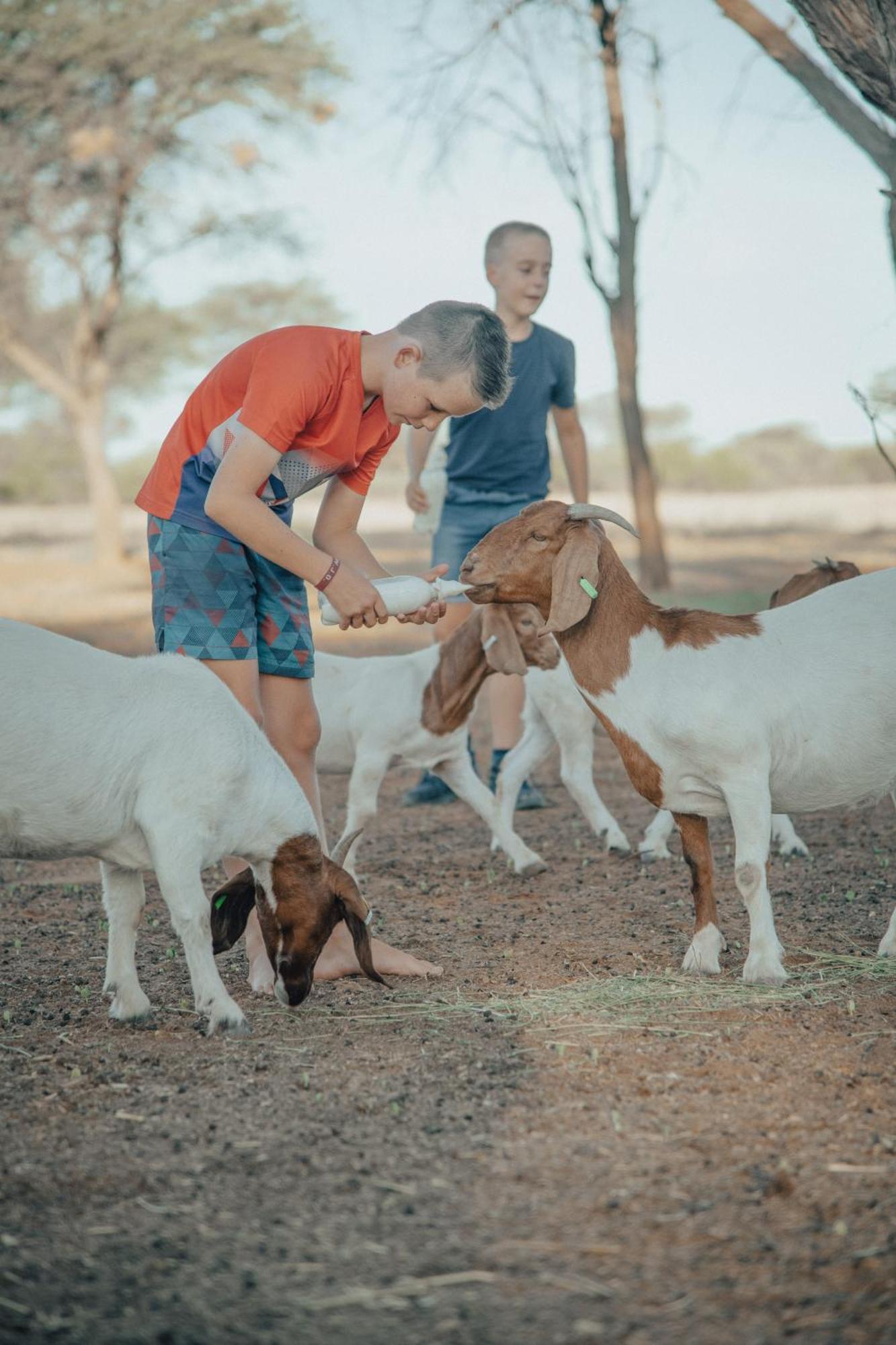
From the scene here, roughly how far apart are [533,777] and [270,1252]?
20.1 feet

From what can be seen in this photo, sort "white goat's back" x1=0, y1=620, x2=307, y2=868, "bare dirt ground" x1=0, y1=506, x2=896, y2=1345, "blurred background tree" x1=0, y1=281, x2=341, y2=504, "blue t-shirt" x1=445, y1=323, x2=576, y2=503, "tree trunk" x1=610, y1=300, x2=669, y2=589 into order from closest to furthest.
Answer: "bare dirt ground" x1=0, y1=506, x2=896, y2=1345, "white goat's back" x1=0, y1=620, x2=307, y2=868, "blue t-shirt" x1=445, y1=323, x2=576, y2=503, "tree trunk" x1=610, y1=300, x2=669, y2=589, "blurred background tree" x1=0, y1=281, x2=341, y2=504

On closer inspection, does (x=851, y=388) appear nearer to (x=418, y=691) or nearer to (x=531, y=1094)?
(x=418, y=691)

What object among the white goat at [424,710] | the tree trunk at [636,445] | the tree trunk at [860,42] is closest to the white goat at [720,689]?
the white goat at [424,710]

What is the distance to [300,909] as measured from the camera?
13.4ft

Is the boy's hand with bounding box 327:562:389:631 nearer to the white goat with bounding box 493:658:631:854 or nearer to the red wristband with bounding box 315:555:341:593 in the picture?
the red wristband with bounding box 315:555:341:593

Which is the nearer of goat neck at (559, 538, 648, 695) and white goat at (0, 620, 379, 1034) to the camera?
white goat at (0, 620, 379, 1034)

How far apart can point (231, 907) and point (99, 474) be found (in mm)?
20799

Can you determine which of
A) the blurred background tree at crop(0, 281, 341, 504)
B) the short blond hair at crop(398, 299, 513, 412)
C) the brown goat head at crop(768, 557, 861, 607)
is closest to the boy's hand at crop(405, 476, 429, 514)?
the brown goat head at crop(768, 557, 861, 607)

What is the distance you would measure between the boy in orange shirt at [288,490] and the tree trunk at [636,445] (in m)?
12.7

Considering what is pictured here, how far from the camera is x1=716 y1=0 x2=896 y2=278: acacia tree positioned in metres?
5.27

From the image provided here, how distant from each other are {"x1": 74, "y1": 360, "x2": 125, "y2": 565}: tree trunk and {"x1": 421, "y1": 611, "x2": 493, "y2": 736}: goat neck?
1835 centimetres

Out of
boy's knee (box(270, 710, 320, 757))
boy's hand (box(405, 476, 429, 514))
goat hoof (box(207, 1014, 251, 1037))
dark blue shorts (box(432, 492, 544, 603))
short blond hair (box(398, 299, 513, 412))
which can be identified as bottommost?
goat hoof (box(207, 1014, 251, 1037))

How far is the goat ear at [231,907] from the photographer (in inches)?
165

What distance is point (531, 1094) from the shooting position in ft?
11.2
